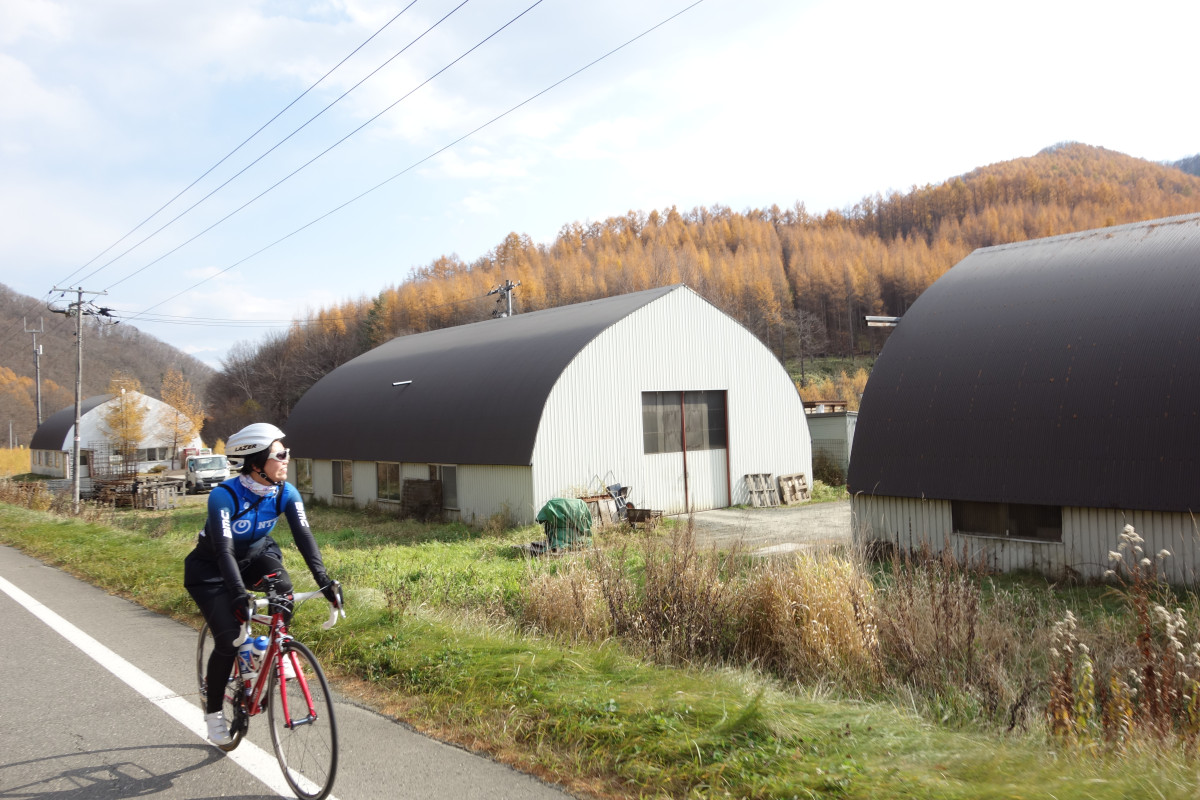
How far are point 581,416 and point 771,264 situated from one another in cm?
9246

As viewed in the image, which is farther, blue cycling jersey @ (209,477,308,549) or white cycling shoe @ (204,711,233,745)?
white cycling shoe @ (204,711,233,745)

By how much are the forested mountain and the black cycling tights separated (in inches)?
3063

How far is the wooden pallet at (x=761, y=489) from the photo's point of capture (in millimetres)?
25016

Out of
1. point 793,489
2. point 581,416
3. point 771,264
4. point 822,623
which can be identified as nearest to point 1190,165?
point 771,264

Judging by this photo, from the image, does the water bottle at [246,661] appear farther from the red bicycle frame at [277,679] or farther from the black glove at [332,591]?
the black glove at [332,591]

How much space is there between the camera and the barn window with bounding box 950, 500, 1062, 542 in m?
13.6

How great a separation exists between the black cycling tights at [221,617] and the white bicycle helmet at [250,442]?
0.73 meters

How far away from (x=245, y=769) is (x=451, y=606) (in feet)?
15.3

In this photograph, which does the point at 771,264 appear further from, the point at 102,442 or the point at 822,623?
the point at 822,623

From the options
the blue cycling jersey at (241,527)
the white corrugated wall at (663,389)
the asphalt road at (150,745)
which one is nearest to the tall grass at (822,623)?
the asphalt road at (150,745)

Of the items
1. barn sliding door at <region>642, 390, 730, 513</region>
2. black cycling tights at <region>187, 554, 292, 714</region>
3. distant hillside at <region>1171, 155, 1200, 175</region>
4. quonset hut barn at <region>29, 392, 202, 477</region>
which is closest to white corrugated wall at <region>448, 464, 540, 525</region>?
barn sliding door at <region>642, 390, 730, 513</region>

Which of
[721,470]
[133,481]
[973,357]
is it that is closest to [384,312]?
[133,481]

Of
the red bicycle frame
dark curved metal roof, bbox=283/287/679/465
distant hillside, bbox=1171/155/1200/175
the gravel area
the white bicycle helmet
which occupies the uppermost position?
distant hillside, bbox=1171/155/1200/175

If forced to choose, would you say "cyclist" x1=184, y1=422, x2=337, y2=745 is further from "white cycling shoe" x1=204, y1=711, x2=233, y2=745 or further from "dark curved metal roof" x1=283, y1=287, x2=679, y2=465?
"dark curved metal roof" x1=283, y1=287, x2=679, y2=465
